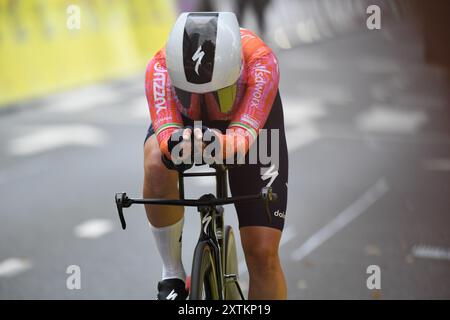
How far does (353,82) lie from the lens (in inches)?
586

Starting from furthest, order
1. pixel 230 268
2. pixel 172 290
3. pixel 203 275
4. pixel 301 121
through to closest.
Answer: pixel 301 121
pixel 230 268
pixel 172 290
pixel 203 275

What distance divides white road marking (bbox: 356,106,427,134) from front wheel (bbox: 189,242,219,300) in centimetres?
758

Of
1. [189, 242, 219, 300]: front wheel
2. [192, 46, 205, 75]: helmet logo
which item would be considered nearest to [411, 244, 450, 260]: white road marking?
[189, 242, 219, 300]: front wheel

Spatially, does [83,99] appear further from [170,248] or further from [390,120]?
[170,248]

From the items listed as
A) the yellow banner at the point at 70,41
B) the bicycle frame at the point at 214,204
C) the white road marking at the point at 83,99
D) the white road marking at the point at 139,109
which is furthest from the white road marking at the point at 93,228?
the white road marking at the point at 83,99

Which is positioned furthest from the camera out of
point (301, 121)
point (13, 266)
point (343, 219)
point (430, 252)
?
point (301, 121)

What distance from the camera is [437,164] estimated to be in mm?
9680

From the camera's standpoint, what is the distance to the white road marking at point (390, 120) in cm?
1138

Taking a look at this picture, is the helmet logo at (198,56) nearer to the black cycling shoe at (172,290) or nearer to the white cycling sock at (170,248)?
the white cycling sock at (170,248)

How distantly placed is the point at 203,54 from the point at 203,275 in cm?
94

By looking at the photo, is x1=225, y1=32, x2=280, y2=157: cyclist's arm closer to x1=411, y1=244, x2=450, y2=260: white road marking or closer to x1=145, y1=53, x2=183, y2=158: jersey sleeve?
x1=145, y1=53, x2=183, y2=158: jersey sleeve

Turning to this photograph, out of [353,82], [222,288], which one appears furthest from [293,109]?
[222,288]

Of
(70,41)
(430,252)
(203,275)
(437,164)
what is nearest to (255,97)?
(203,275)
